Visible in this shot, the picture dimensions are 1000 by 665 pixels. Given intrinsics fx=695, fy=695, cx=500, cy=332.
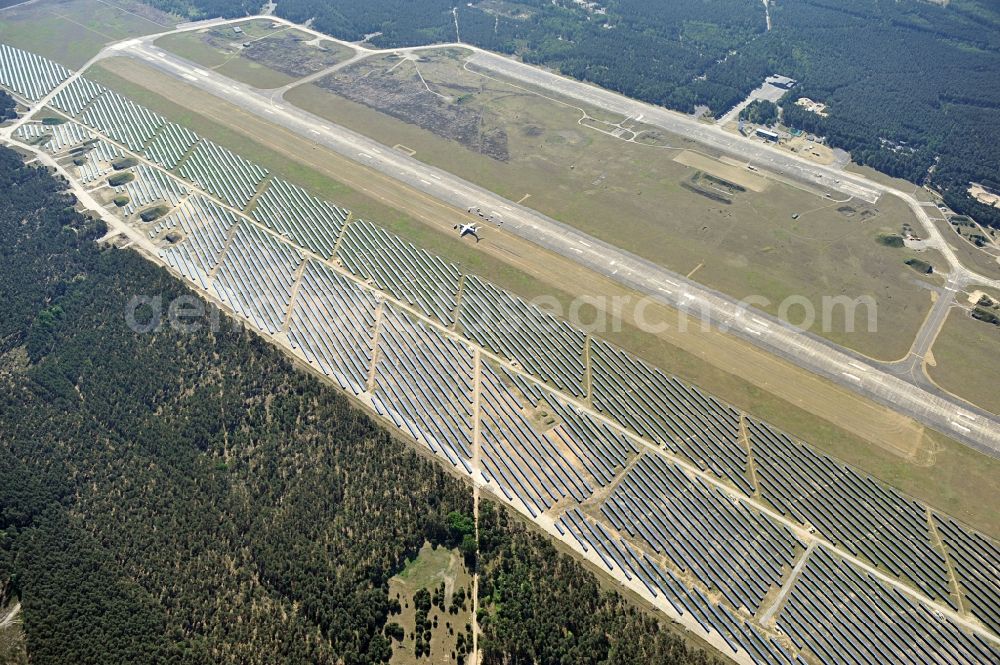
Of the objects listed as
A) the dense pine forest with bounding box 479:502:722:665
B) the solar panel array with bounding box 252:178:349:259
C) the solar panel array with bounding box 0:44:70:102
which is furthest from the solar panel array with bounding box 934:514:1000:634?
the solar panel array with bounding box 0:44:70:102

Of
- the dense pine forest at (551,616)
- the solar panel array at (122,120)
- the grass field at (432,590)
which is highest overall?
the solar panel array at (122,120)

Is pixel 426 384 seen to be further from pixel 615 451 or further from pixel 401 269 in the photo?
pixel 615 451

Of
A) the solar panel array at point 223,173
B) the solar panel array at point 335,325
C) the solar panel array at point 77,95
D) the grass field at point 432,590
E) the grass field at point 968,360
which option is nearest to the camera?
the grass field at point 432,590

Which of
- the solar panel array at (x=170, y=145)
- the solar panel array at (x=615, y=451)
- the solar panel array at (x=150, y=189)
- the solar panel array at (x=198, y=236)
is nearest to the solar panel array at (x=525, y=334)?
the solar panel array at (x=615, y=451)

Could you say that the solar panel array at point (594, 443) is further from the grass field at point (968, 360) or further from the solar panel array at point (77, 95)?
the solar panel array at point (77, 95)

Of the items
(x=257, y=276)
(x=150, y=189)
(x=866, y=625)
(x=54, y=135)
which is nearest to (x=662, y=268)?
(x=866, y=625)

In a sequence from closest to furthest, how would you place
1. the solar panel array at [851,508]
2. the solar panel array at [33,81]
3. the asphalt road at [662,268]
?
the solar panel array at [851,508]
the asphalt road at [662,268]
the solar panel array at [33,81]

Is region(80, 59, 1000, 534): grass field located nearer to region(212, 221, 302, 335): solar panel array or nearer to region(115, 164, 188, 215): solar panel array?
region(115, 164, 188, 215): solar panel array

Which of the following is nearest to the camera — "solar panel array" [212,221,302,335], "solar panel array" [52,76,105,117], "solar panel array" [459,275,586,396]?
"solar panel array" [459,275,586,396]
